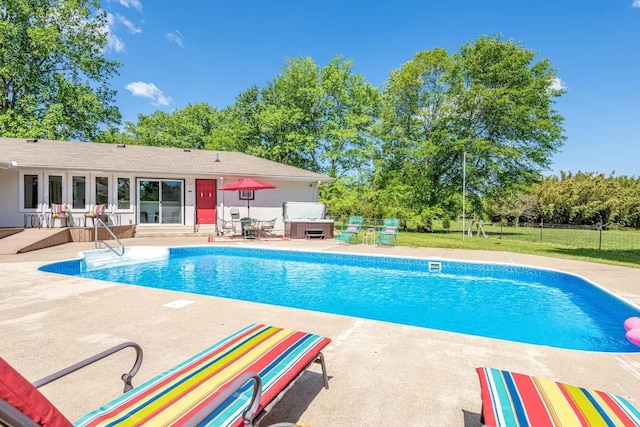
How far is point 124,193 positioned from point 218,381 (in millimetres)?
Answer: 15413

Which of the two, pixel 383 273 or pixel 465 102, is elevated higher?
pixel 465 102

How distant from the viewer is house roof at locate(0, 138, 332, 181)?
1361cm

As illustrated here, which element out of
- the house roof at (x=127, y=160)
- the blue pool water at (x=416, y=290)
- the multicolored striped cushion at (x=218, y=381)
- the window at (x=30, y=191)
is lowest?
the blue pool water at (x=416, y=290)

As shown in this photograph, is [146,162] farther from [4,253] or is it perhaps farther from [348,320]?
[348,320]

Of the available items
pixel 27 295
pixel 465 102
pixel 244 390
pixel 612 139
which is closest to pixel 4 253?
pixel 27 295

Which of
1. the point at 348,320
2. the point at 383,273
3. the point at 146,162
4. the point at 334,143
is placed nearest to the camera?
the point at 348,320

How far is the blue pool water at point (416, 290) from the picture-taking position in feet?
18.5

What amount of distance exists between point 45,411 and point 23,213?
16554mm

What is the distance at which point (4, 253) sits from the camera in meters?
9.95

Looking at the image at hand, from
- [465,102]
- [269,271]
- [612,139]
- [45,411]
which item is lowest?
[269,271]

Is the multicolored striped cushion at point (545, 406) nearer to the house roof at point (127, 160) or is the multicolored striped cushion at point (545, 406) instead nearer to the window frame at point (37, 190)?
the house roof at point (127, 160)

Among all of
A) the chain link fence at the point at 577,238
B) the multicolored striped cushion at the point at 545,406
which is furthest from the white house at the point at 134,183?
the multicolored striped cushion at the point at 545,406

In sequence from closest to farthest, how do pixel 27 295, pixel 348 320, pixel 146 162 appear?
pixel 348 320
pixel 27 295
pixel 146 162

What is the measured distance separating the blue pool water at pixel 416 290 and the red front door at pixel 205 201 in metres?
4.53
